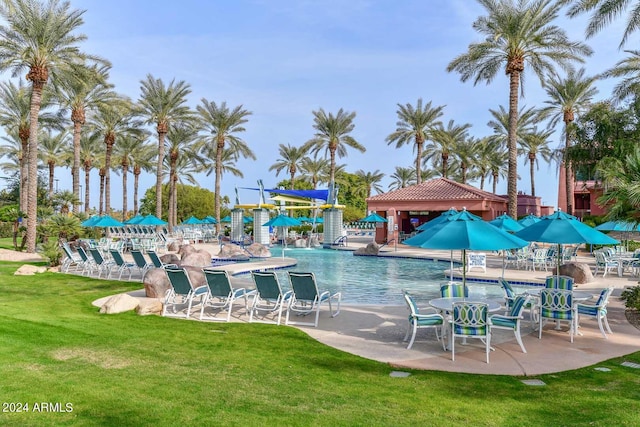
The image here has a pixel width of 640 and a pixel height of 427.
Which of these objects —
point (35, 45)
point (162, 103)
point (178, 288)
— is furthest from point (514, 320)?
point (162, 103)

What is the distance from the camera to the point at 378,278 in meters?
17.8

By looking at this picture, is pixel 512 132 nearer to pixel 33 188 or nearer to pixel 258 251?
pixel 258 251

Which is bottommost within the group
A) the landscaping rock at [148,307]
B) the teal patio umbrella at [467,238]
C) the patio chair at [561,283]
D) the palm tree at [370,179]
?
the landscaping rock at [148,307]

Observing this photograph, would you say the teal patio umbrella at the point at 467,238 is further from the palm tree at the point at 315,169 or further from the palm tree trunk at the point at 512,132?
the palm tree at the point at 315,169

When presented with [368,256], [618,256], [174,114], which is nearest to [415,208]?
[368,256]

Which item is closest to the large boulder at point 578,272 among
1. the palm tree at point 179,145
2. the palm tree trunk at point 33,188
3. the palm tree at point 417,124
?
the palm tree trunk at point 33,188

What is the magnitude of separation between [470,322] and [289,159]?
47.4 meters

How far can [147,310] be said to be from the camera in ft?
33.1

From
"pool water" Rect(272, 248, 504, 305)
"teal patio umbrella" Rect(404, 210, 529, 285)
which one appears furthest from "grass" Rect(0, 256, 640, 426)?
"pool water" Rect(272, 248, 504, 305)

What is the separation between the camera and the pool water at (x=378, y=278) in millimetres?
13891

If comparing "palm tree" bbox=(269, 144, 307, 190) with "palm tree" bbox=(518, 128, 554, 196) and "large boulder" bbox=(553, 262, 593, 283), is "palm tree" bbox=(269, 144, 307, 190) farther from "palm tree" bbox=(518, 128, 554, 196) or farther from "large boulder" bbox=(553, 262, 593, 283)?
"large boulder" bbox=(553, 262, 593, 283)

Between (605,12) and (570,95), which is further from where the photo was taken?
(570,95)

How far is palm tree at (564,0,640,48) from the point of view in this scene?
15.7 m

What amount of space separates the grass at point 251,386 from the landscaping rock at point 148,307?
1587 millimetres
